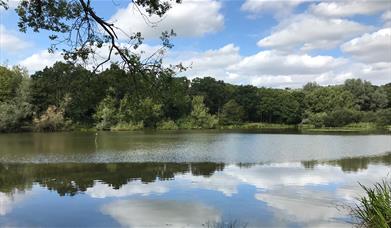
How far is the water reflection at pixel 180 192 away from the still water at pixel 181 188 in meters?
0.03

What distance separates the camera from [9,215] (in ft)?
39.3

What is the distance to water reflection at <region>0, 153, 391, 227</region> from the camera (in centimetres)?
1152

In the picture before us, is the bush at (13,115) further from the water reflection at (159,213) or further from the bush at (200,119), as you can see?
the water reflection at (159,213)

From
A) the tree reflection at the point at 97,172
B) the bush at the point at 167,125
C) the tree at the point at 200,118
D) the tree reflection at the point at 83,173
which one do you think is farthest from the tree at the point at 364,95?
the tree reflection at the point at 83,173

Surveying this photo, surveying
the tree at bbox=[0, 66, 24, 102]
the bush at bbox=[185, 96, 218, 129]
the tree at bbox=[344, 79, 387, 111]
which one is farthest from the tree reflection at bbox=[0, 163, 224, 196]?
the tree at bbox=[344, 79, 387, 111]

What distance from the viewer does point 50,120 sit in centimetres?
6162

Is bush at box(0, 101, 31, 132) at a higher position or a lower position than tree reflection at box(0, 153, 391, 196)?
higher

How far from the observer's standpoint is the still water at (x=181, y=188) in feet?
37.7

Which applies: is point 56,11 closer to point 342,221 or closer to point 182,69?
→ point 182,69

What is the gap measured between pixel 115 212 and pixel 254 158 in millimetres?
15390

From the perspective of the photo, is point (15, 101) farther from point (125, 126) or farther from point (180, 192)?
point (180, 192)

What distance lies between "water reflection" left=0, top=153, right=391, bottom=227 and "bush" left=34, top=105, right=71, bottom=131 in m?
39.9

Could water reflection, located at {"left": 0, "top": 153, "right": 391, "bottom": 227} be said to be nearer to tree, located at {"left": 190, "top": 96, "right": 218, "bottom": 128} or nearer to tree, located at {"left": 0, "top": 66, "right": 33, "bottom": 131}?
tree, located at {"left": 0, "top": 66, "right": 33, "bottom": 131}

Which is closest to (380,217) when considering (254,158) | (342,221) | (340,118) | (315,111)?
(342,221)
